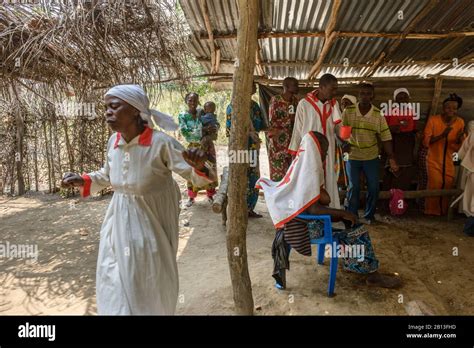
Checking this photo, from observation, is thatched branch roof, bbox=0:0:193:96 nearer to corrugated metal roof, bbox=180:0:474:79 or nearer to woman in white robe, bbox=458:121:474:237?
corrugated metal roof, bbox=180:0:474:79

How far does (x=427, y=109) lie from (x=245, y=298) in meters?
5.23

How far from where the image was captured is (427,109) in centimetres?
623

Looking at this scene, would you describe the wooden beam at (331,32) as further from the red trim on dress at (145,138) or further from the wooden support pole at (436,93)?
the red trim on dress at (145,138)

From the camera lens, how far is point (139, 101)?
7.44 feet

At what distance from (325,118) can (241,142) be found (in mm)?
2207

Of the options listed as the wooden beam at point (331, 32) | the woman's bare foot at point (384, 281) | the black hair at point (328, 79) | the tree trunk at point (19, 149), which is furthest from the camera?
the tree trunk at point (19, 149)

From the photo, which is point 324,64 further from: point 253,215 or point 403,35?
point 253,215

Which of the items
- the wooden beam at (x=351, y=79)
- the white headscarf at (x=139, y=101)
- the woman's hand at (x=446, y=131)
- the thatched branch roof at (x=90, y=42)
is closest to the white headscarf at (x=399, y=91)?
the wooden beam at (x=351, y=79)

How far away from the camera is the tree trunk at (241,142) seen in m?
2.52

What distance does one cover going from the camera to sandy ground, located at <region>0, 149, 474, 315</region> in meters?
3.19

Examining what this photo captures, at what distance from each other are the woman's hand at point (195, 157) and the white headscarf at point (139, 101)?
44 cm

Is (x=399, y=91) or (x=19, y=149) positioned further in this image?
(x=19, y=149)

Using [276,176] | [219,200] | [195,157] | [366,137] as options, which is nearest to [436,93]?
[366,137]
